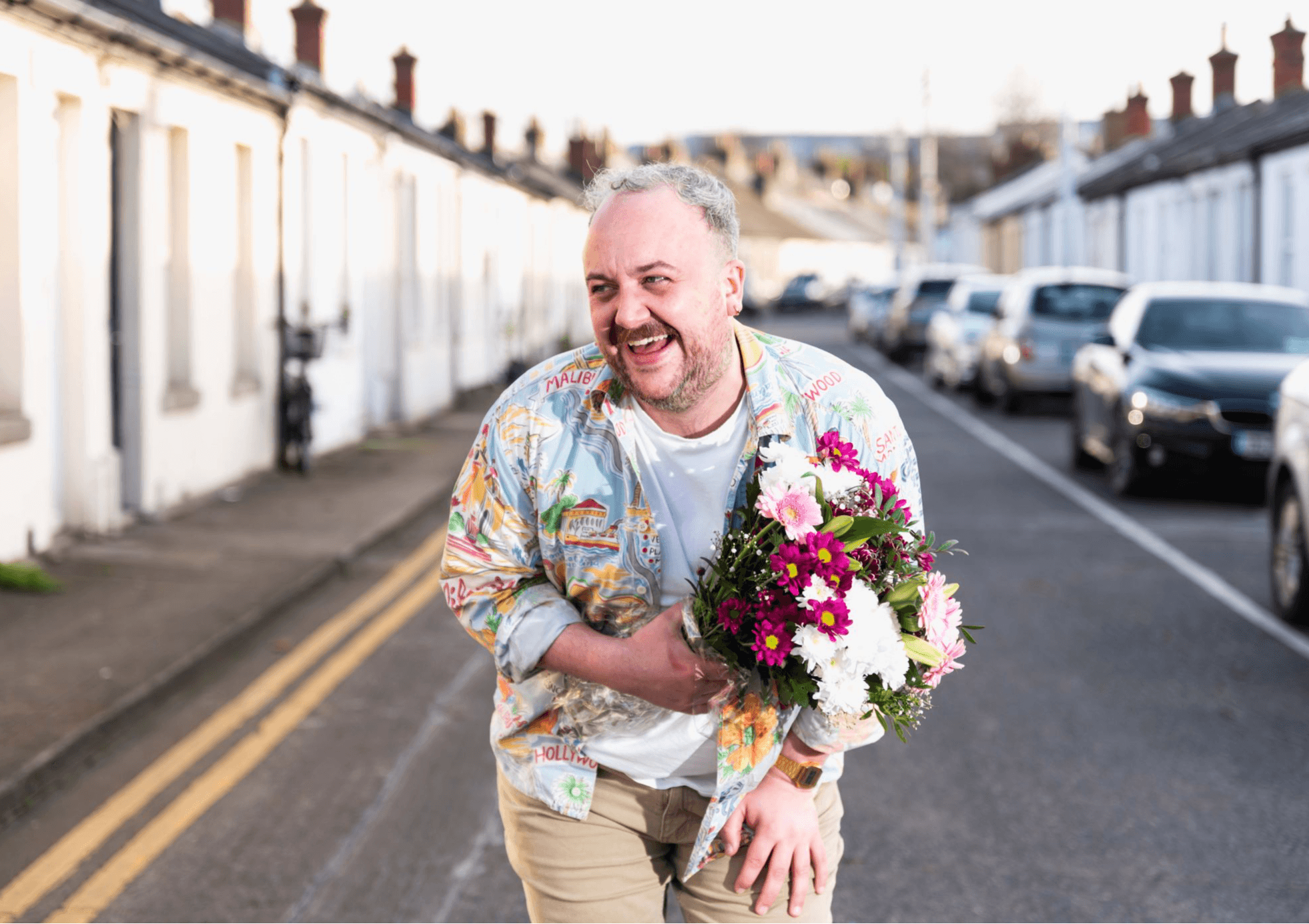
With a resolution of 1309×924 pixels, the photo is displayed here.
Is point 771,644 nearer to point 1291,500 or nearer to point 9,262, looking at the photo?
point 1291,500

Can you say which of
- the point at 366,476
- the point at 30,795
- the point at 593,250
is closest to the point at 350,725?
the point at 30,795

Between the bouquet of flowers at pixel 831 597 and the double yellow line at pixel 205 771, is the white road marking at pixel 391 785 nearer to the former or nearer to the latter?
the double yellow line at pixel 205 771

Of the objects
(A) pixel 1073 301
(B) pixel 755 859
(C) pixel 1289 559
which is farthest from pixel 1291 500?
(A) pixel 1073 301

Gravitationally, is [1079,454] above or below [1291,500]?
below

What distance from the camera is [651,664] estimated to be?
8.44 ft

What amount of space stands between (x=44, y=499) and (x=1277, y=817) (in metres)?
7.78

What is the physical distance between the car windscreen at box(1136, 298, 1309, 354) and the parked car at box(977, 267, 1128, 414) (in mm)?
6505

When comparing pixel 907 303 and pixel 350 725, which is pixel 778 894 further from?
pixel 907 303

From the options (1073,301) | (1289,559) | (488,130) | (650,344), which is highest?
(488,130)

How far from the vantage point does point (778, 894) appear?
2.83 metres

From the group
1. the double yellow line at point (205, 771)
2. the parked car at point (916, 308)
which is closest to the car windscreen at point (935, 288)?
the parked car at point (916, 308)

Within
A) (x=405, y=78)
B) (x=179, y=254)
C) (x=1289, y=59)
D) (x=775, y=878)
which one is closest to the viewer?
(x=775, y=878)

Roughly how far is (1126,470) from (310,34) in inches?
493

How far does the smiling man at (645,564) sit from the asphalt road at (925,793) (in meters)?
2.05
